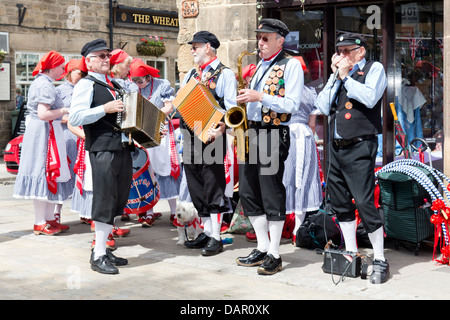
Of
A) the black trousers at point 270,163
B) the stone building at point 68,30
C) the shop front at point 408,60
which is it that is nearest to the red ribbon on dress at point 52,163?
the black trousers at point 270,163

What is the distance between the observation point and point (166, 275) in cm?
600

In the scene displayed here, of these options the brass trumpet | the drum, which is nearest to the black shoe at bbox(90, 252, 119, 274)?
the brass trumpet

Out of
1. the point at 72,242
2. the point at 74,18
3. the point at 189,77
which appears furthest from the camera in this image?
the point at 74,18

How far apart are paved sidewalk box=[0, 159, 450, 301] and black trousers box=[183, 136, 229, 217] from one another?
48 centimetres

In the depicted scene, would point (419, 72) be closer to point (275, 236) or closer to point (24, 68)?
point (275, 236)

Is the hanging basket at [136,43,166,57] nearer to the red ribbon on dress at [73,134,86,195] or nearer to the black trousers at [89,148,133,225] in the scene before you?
the red ribbon on dress at [73,134,86,195]

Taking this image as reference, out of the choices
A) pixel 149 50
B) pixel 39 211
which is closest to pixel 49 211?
pixel 39 211

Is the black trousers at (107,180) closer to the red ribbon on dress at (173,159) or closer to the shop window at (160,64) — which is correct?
the red ribbon on dress at (173,159)

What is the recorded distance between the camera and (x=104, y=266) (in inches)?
241

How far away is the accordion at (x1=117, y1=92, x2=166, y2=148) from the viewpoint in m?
6.07

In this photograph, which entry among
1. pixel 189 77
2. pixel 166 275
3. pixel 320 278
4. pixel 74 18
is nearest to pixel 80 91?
pixel 189 77
